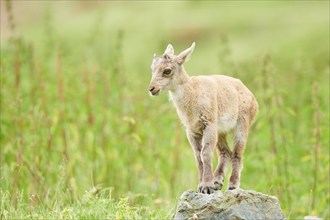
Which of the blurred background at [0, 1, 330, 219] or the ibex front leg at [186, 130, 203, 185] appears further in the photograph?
the blurred background at [0, 1, 330, 219]

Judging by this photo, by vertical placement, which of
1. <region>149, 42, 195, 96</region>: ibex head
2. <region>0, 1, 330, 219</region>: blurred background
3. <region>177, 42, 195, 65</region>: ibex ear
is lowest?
<region>0, 1, 330, 219</region>: blurred background

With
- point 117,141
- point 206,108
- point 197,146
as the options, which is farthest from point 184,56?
point 117,141

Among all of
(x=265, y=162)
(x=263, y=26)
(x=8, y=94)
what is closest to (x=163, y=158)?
(x=265, y=162)

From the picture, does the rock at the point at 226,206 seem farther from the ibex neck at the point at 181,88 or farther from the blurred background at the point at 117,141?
the ibex neck at the point at 181,88

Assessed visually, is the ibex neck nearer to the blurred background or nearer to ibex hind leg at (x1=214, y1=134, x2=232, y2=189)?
ibex hind leg at (x1=214, y1=134, x2=232, y2=189)

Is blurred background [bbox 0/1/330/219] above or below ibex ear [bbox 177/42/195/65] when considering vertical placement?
below

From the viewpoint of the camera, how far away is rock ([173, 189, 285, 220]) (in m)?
5.60

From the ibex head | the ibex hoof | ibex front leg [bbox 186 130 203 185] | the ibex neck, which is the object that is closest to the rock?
the ibex hoof

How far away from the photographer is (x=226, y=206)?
5621mm

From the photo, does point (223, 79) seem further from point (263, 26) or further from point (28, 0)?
point (28, 0)

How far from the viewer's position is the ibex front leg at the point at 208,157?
568 centimetres

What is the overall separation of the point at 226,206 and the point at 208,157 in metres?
0.42

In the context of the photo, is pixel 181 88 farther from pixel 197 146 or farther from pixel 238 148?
pixel 238 148

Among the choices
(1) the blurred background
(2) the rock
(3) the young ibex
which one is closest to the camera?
(2) the rock
